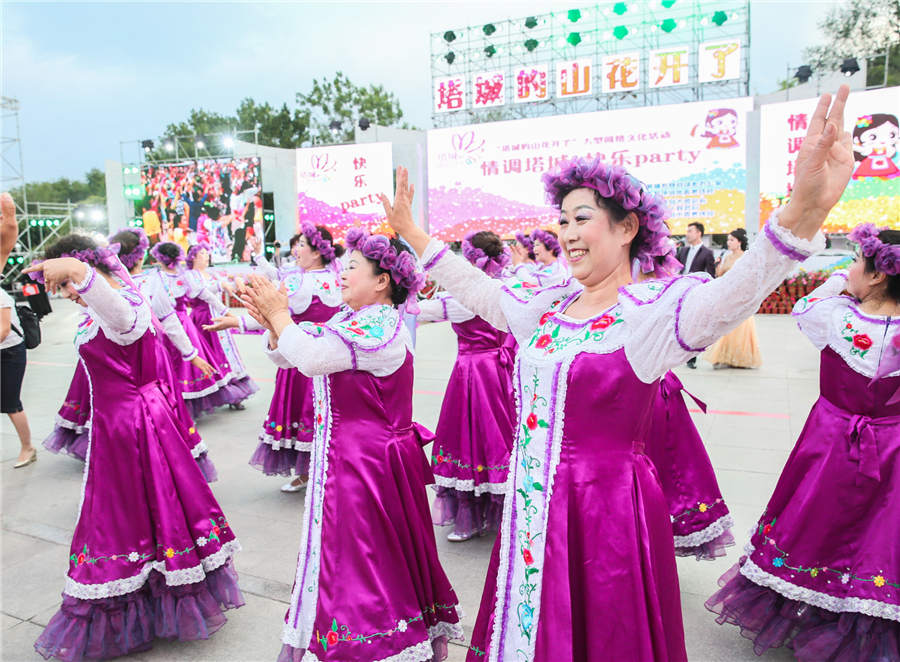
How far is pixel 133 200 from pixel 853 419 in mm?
25998

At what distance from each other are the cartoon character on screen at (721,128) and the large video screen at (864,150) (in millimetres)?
701

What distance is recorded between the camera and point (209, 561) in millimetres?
2947

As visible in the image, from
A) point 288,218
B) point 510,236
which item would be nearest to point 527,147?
point 510,236

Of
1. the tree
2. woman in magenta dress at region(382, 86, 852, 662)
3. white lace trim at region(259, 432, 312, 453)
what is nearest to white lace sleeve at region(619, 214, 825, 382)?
woman in magenta dress at region(382, 86, 852, 662)

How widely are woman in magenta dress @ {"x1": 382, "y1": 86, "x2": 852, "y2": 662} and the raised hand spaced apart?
0.67ft

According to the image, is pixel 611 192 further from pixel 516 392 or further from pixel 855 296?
pixel 855 296

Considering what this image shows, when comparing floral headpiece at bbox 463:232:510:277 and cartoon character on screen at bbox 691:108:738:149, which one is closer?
floral headpiece at bbox 463:232:510:277

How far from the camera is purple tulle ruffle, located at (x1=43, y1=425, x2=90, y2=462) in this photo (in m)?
5.46

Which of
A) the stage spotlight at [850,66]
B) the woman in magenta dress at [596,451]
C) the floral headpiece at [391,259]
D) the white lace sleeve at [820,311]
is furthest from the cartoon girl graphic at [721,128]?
the woman in magenta dress at [596,451]

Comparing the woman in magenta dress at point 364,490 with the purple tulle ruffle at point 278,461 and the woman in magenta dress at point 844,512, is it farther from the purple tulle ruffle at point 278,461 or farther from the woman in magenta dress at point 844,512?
the purple tulle ruffle at point 278,461

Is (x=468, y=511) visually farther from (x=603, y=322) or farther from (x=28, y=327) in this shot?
(x=28, y=327)

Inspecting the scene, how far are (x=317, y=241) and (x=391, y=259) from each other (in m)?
2.67

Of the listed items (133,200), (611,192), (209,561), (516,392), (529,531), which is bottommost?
(209,561)

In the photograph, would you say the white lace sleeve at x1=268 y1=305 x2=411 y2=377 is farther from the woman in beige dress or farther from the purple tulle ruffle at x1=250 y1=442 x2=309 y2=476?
the woman in beige dress
